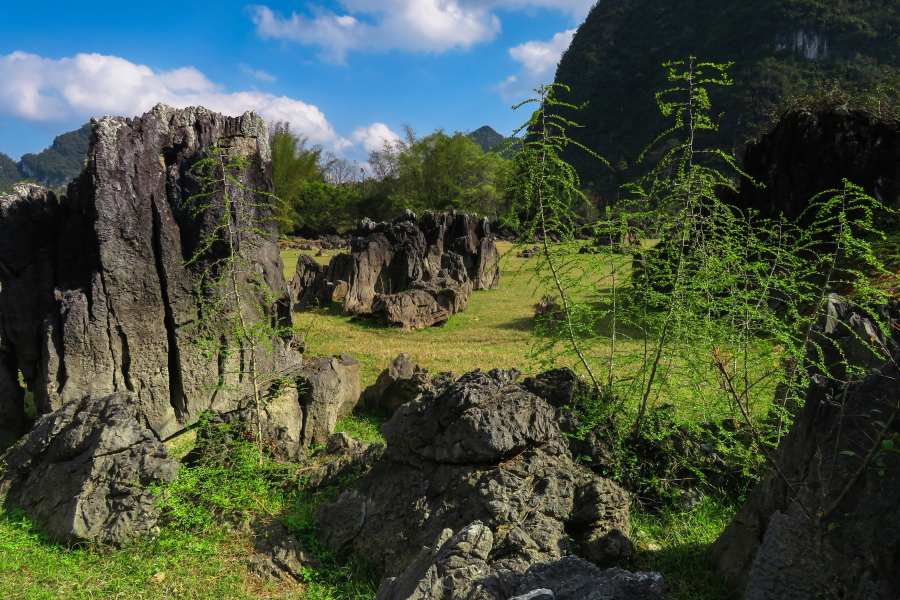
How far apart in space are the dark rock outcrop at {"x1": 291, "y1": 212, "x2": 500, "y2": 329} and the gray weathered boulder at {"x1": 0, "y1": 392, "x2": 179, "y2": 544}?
692 cm

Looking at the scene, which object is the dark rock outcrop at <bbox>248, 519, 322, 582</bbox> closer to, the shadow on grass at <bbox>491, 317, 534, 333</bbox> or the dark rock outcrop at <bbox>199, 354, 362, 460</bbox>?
the dark rock outcrop at <bbox>199, 354, 362, 460</bbox>

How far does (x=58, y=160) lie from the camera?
121 meters

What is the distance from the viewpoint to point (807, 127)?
10.9 meters

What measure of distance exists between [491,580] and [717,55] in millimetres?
73755

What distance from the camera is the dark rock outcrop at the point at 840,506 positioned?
183cm

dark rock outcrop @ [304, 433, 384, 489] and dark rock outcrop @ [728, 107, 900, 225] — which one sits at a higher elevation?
dark rock outcrop @ [728, 107, 900, 225]

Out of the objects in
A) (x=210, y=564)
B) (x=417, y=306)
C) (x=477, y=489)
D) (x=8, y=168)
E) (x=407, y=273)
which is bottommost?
(x=210, y=564)

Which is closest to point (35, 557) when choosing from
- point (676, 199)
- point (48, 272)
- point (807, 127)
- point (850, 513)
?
point (48, 272)

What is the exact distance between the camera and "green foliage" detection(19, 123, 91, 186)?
382 feet

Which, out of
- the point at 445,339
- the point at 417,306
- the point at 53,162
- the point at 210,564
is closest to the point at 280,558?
the point at 210,564

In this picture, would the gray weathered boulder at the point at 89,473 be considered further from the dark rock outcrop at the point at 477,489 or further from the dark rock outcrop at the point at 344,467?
the dark rock outcrop at the point at 477,489

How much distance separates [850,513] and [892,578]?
0.25 m

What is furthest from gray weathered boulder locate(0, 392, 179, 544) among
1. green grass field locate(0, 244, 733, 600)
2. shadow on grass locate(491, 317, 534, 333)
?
shadow on grass locate(491, 317, 534, 333)

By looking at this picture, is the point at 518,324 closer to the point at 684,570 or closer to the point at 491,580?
the point at 684,570
